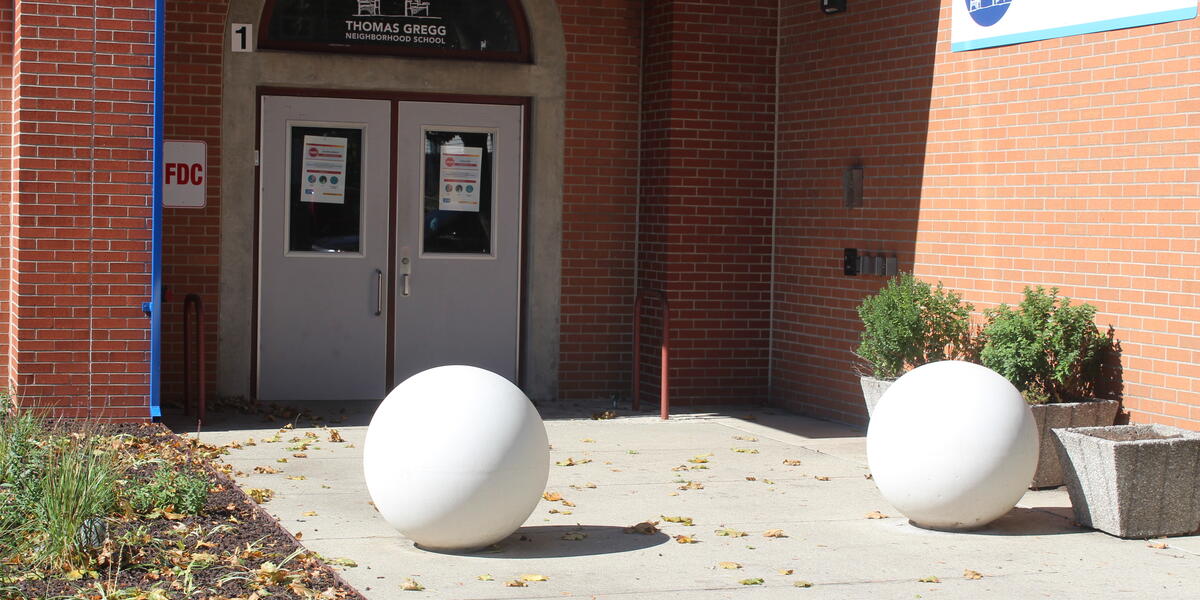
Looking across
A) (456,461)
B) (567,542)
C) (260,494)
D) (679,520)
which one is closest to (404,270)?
(260,494)

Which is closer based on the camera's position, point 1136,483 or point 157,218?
point 1136,483

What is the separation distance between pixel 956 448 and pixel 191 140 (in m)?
6.89

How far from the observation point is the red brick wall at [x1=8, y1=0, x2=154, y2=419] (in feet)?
31.7

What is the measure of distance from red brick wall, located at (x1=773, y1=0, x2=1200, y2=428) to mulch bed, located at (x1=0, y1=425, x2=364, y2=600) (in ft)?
16.6

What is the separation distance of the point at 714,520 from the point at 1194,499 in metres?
2.50

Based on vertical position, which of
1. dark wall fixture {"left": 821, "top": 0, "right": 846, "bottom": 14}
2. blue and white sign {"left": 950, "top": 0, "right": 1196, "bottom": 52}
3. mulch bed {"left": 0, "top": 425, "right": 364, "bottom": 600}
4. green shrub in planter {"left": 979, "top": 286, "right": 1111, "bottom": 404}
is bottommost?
mulch bed {"left": 0, "top": 425, "right": 364, "bottom": 600}

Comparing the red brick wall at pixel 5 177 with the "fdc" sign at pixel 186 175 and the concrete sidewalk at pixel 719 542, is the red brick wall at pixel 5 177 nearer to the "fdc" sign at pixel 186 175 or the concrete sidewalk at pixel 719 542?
the "fdc" sign at pixel 186 175

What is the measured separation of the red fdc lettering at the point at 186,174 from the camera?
11.2m

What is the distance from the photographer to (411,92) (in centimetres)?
1187

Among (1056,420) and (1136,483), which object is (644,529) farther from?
(1056,420)

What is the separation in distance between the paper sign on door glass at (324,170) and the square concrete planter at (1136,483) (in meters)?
6.64

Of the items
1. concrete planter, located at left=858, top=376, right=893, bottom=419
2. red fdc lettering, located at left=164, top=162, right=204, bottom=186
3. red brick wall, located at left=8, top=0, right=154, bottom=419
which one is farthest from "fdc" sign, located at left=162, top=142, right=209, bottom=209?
concrete planter, located at left=858, top=376, right=893, bottom=419

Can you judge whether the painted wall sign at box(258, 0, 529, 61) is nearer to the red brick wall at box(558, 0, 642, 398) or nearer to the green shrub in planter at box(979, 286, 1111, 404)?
the red brick wall at box(558, 0, 642, 398)

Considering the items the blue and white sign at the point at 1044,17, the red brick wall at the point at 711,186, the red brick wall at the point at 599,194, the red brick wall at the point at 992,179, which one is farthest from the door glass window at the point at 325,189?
the blue and white sign at the point at 1044,17
